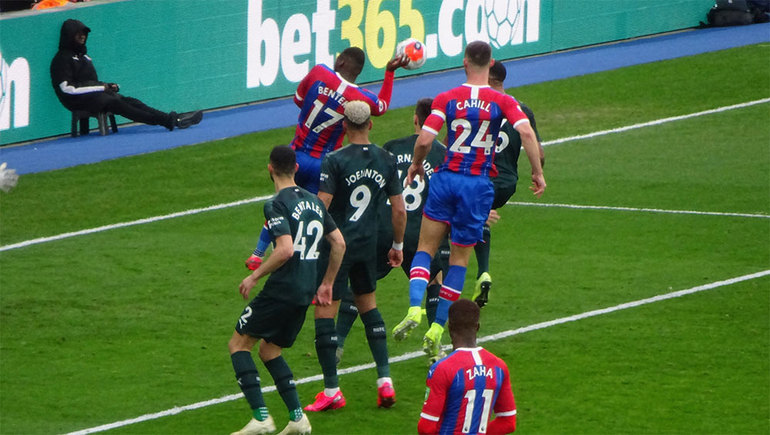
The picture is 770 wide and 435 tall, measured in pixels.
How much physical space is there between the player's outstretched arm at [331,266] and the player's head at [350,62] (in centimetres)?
315

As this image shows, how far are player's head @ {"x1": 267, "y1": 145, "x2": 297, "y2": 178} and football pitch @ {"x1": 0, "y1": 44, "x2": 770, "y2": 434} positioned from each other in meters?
1.98

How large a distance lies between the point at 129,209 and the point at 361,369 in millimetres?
6515

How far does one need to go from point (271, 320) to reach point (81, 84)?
449 inches

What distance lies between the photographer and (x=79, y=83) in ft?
65.1

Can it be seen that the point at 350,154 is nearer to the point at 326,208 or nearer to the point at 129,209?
the point at 326,208

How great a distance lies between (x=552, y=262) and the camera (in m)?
14.7

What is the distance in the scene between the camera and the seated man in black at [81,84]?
19688 millimetres

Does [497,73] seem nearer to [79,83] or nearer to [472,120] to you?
[472,120]

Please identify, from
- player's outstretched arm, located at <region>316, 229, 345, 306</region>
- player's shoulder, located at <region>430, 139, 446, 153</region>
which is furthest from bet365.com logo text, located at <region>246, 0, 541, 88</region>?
player's outstretched arm, located at <region>316, 229, 345, 306</region>

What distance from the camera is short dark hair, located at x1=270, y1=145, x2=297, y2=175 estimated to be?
369 inches

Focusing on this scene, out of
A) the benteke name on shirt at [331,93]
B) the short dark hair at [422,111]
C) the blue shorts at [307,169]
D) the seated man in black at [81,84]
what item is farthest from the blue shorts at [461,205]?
the seated man in black at [81,84]

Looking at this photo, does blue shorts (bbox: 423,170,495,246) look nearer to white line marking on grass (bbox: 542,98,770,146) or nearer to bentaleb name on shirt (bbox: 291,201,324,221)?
bentaleb name on shirt (bbox: 291,201,324,221)

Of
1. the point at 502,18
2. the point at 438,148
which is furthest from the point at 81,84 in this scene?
the point at 502,18

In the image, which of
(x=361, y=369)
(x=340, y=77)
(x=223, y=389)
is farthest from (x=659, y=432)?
(x=340, y=77)
